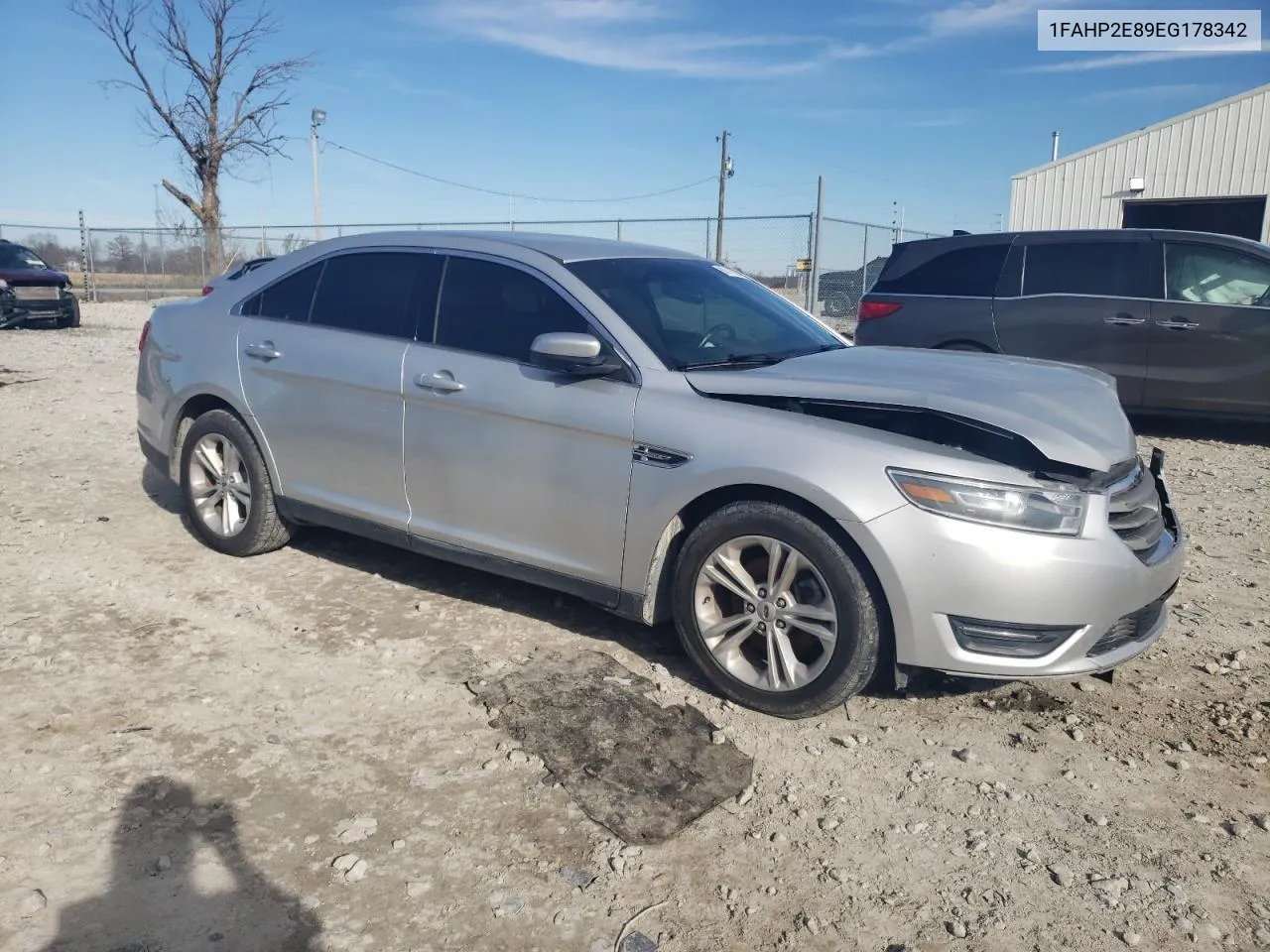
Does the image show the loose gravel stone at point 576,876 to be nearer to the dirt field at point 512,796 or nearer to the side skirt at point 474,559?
the dirt field at point 512,796

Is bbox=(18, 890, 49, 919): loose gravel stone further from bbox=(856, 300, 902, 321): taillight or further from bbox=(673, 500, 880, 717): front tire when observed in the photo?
bbox=(856, 300, 902, 321): taillight

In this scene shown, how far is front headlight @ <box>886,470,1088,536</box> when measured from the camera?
10.5ft

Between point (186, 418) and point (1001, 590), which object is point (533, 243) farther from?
point (1001, 590)

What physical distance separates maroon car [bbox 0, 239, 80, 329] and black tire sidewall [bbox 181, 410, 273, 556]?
595 inches

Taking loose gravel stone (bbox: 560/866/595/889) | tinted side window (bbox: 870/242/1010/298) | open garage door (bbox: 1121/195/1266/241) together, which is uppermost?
open garage door (bbox: 1121/195/1266/241)

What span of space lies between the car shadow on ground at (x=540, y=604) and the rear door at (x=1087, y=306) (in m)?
5.49

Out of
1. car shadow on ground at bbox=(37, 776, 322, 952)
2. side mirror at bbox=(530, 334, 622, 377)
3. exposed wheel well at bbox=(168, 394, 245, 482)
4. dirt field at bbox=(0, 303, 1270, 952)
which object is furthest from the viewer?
exposed wheel well at bbox=(168, 394, 245, 482)

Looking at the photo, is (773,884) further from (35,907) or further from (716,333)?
(716,333)

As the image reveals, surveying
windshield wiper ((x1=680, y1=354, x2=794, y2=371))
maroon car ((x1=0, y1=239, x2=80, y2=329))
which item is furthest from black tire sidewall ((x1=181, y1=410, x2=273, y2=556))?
maroon car ((x1=0, y1=239, x2=80, y2=329))

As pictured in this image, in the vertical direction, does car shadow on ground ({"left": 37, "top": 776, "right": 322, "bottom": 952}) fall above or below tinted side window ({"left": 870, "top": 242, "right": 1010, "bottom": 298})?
below

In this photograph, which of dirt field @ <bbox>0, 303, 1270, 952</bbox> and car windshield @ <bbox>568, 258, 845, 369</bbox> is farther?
car windshield @ <bbox>568, 258, 845, 369</bbox>

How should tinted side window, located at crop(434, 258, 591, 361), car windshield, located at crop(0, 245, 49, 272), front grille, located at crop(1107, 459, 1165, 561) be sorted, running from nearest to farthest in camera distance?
1. front grille, located at crop(1107, 459, 1165, 561)
2. tinted side window, located at crop(434, 258, 591, 361)
3. car windshield, located at crop(0, 245, 49, 272)

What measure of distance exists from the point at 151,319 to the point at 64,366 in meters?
8.77

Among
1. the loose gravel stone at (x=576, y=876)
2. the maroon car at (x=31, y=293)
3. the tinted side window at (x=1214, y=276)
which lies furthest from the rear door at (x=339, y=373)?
the maroon car at (x=31, y=293)
